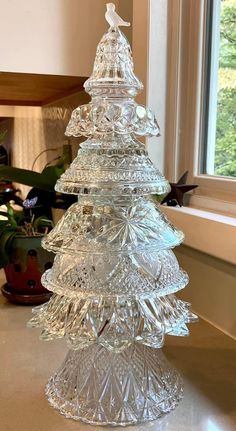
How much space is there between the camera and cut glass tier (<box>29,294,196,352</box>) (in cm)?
54

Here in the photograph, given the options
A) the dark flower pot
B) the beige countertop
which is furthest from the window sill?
the dark flower pot

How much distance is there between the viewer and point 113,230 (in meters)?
0.57

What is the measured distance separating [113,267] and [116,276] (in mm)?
13

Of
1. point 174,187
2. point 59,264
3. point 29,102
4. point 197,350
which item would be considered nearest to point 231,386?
point 197,350

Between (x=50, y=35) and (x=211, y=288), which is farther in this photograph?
(x=50, y=35)

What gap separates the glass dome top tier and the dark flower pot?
1.22 ft

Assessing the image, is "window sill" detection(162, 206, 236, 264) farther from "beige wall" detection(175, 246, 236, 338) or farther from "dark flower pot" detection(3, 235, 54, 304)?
"dark flower pot" detection(3, 235, 54, 304)

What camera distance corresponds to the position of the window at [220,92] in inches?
35.9

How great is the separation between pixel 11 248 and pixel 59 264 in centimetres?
37

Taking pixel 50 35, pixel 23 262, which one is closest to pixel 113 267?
pixel 23 262

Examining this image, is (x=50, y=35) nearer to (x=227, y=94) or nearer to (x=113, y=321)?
(x=227, y=94)

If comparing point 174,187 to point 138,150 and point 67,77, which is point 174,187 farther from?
point 67,77

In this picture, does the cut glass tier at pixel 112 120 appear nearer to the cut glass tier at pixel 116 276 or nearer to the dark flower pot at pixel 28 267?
the cut glass tier at pixel 116 276

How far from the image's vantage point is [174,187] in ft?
3.01
